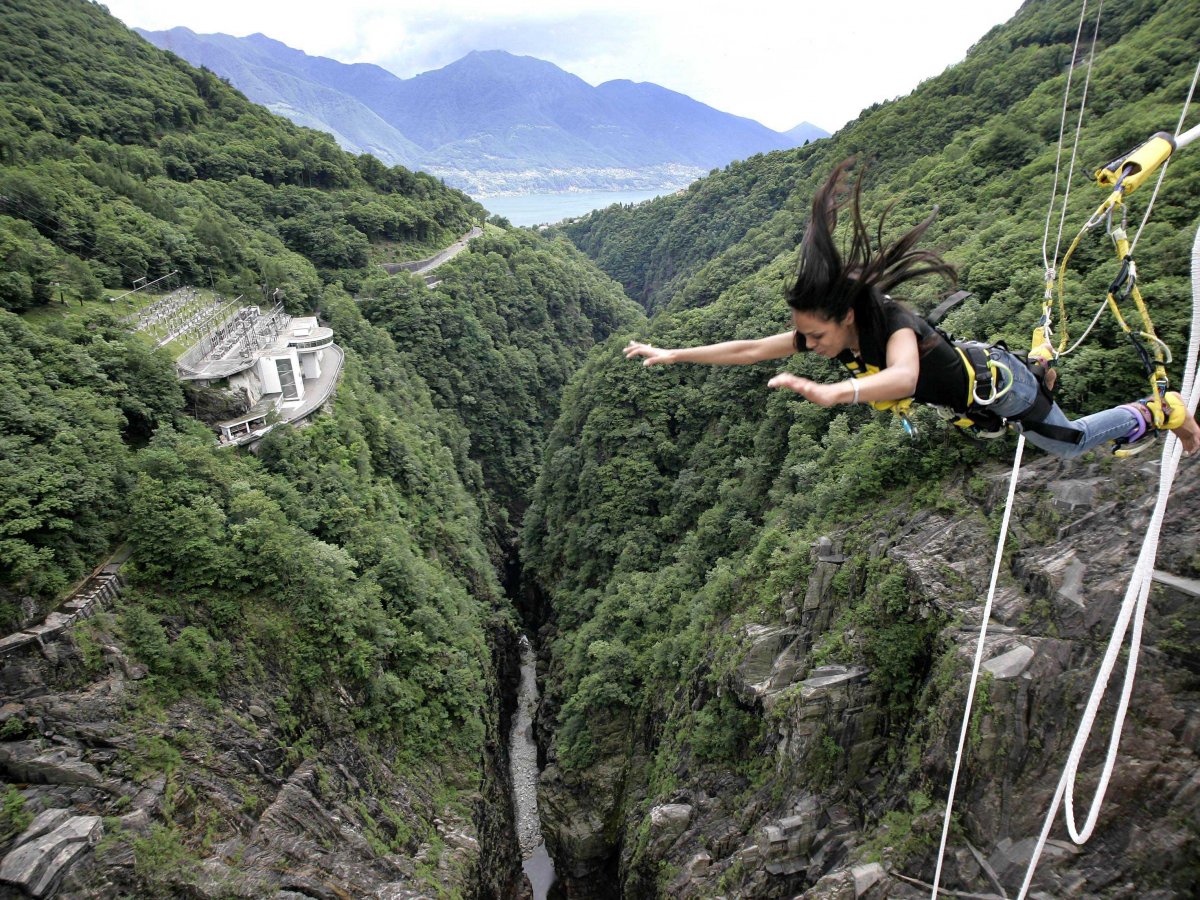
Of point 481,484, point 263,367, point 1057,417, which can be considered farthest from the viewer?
point 481,484

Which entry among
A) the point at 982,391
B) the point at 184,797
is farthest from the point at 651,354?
the point at 184,797

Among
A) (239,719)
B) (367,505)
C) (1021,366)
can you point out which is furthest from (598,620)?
(1021,366)

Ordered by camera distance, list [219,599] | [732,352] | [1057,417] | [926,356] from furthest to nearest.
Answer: [219,599] < [1057,417] < [732,352] < [926,356]

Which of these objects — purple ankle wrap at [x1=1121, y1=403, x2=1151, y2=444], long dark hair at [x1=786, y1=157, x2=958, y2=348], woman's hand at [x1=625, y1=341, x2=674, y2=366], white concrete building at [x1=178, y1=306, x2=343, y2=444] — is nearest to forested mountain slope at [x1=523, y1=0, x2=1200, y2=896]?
long dark hair at [x1=786, y1=157, x2=958, y2=348]

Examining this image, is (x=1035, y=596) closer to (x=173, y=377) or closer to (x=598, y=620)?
(x=598, y=620)

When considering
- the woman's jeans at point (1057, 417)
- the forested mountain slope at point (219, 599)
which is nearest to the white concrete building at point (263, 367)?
the forested mountain slope at point (219, 599)

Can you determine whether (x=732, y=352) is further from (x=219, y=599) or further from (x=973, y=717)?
(x=219, y=599)

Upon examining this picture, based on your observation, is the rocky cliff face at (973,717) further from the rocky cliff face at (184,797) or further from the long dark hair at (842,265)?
the rocky cliff face at (184,797)

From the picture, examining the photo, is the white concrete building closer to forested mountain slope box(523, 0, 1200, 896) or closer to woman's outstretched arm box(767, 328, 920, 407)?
forested mountain slope box(523, 0, 1200, 896)

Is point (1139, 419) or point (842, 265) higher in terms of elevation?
point (842, 265)
